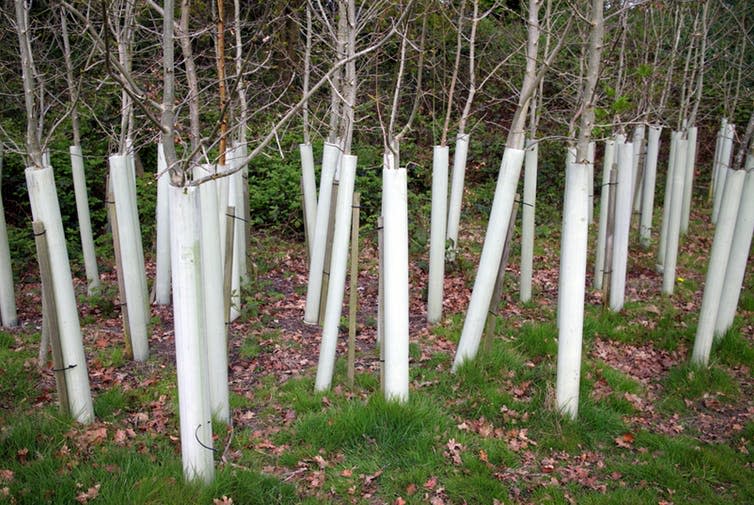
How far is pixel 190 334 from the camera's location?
329 cm

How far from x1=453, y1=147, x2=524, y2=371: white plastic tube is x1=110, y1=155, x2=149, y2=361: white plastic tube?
2.58 m

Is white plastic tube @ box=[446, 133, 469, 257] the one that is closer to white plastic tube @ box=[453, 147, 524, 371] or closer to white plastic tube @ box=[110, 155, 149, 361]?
white plastic tube @ box=[453, 147, 524, 371]

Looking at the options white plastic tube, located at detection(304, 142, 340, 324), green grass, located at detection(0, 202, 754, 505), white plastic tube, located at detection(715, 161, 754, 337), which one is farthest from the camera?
white plastic tube, located at detection(304, 142, 340, 324)

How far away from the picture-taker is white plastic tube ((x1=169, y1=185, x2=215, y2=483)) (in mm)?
3162

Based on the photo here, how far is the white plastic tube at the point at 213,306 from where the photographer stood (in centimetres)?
406

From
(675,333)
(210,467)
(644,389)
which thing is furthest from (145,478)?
(675,333)

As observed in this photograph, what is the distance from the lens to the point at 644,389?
5.15 m

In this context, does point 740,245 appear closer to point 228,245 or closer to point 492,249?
point 492,249

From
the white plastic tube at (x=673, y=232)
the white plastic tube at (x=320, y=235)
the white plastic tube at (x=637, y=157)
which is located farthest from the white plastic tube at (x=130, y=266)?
the white plastic tube at (x=637, y=157)

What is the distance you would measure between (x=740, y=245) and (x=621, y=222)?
1.46m

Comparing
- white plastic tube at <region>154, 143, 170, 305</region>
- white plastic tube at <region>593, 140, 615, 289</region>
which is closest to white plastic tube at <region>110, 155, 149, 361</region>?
white plastic tube at <region>154, 143, 170, 305</region>

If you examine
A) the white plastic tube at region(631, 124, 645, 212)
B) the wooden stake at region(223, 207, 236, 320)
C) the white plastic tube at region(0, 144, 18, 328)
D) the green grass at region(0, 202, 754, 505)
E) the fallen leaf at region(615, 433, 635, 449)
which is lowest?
the fallen leaf at region(615, 433, 635, 449)

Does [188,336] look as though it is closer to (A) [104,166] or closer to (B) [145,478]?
(B) [145,478]

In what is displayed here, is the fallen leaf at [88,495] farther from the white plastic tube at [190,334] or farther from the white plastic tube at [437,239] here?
the white plastic tube at [437,239]
